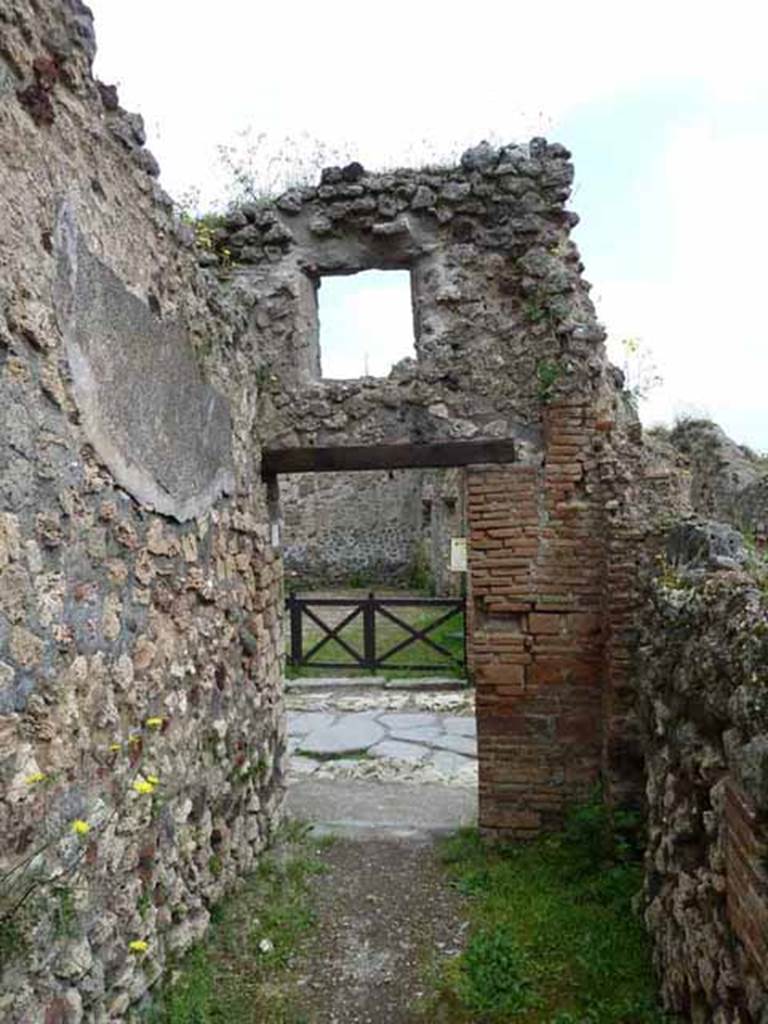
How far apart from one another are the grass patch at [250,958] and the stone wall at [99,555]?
0.48 ft

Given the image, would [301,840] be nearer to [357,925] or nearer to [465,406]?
[357,925]

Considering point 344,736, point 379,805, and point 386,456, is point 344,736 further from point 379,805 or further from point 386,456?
point 386,456

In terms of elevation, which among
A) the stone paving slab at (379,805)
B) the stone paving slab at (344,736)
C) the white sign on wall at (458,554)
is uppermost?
the white sign on wall at (458,554)

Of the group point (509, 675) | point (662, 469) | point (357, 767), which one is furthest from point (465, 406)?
point (357, 767)

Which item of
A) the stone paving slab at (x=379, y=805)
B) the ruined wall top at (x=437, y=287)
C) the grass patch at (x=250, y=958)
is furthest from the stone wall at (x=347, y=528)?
the grass patch at (x=250, y=958)

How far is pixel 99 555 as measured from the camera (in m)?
2.97

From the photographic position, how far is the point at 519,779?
518cm

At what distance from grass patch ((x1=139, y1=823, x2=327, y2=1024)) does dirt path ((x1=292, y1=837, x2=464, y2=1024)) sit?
0.08m

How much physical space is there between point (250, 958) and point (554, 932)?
143 centimetres

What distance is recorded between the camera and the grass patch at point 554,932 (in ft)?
11.4

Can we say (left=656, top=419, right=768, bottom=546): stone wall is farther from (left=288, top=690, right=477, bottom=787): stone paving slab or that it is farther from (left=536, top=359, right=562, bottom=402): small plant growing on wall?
(left=536, top=359, right=562, bottom=402): small plant growing on wall

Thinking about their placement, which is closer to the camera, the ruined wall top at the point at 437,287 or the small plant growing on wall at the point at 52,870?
the small plant growing on wall at the point at 52,870

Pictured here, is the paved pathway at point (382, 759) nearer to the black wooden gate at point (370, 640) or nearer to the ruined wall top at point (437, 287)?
the black wooden gate at point (370, 640)

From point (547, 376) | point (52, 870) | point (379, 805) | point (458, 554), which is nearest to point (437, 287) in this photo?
point (547, 376)
